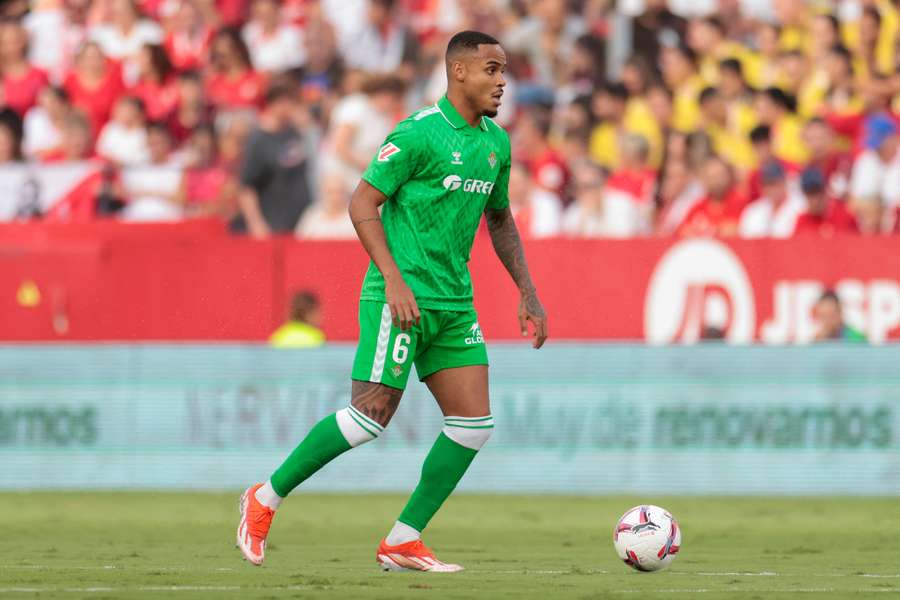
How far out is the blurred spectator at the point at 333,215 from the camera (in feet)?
53.2

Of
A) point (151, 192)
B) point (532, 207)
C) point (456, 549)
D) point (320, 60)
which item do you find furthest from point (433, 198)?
point (320, 60)

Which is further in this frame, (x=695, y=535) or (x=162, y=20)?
(x=162, y=20)

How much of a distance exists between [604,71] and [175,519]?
8.34 m

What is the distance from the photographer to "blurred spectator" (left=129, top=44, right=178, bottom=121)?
19188mm

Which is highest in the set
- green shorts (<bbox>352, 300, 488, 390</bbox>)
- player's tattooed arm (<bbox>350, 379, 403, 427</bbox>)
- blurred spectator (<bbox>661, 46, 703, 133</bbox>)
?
blurred spectator (<bbox>661, 46, 703, 133</bbox>)

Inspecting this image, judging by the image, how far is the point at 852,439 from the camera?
1278cm

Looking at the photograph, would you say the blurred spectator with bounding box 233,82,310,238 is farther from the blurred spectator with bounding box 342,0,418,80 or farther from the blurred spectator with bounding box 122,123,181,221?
the blurred spectator with bounding box 342,0,418,80

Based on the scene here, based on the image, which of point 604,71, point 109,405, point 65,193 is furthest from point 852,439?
point 65,193

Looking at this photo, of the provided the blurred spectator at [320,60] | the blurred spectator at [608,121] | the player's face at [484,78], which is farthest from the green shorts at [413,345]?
the blurred spectator at [320,60]

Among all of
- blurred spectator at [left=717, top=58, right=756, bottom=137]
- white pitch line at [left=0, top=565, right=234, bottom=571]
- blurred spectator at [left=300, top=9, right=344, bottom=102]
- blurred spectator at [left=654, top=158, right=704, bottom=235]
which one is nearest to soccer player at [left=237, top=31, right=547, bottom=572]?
white pitch line at [left=0, top=565, right=234, bottom=571]

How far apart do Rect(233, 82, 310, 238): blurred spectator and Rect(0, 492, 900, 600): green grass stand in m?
4.82

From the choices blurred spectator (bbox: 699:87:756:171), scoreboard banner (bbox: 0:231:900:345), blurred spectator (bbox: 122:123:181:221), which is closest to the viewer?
scoreboard banner (bbox: 0:231:900:345)

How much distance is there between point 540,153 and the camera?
17203 mm

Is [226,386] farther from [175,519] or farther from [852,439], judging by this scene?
[852,439]
